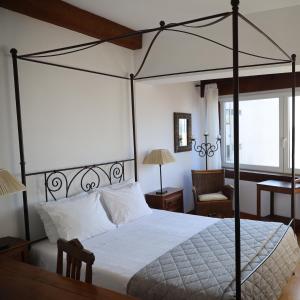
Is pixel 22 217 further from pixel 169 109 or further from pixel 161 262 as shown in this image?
pixel 169 109

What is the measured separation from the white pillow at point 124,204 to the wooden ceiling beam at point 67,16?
1.59 meters

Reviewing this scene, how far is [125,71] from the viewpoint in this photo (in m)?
3.70

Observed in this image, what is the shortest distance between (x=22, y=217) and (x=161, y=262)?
49.2 inches

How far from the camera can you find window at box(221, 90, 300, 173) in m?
4.53

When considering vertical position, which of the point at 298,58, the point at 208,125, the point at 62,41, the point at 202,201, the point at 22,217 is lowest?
the point at 202,201

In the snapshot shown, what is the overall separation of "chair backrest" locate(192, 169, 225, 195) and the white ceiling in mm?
2298

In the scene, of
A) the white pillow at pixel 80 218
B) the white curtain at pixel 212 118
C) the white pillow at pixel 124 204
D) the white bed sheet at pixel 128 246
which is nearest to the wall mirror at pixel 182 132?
the white curtain at pixel 212 118

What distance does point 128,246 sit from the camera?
241 cm

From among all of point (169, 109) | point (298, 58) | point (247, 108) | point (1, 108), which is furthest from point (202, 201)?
point (1, 108)

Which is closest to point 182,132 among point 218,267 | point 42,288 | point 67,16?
point 67,16

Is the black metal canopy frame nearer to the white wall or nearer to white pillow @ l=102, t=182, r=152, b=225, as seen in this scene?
the white wall

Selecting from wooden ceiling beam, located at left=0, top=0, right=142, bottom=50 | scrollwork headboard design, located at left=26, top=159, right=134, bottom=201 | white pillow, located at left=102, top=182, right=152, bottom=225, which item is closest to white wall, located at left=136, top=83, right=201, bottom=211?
scrollwork headboard design, located at left=26, top=159, right=134, bottom=201

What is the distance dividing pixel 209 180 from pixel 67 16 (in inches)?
118

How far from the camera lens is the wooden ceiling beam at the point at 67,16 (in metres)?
2.50
